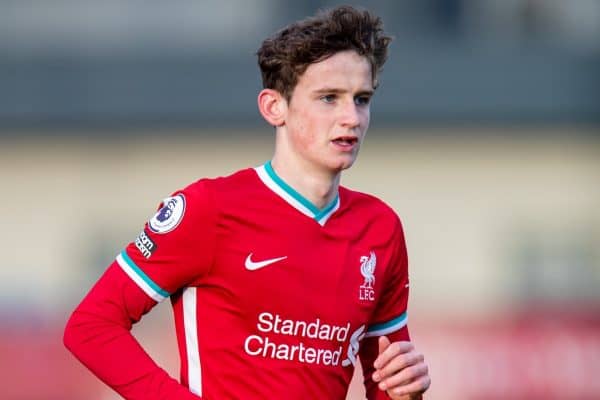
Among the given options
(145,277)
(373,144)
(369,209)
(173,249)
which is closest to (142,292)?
(145,277)

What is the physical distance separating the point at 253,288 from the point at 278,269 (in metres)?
0.09

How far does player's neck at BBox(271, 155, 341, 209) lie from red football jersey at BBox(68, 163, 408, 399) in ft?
0.07

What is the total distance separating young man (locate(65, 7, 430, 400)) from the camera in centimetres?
433

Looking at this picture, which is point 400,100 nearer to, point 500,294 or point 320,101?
point 500,294

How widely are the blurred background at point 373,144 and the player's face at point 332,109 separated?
11077 millimetres

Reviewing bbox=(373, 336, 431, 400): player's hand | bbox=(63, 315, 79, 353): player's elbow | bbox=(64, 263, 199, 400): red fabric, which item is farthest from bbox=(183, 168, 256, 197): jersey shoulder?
bbox=(373, 336, 431, 400): player's hand

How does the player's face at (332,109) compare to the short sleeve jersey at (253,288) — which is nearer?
the short sleeve jersey at (253,288)

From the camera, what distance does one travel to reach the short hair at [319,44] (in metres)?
4.52

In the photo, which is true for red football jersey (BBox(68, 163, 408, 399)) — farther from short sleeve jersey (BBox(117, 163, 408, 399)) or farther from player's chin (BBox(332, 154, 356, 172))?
player's chin (BBox(332, 154, 356, 172))

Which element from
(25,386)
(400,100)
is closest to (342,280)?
(25,386)

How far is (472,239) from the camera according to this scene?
645 inches

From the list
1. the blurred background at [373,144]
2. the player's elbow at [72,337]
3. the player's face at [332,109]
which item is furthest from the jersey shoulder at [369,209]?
the blurred background at [373,144]

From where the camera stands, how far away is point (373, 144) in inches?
647

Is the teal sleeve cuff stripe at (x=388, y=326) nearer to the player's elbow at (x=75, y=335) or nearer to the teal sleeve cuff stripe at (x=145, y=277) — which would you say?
the teal sleeve cuff stripe at (x=145, y=277)
